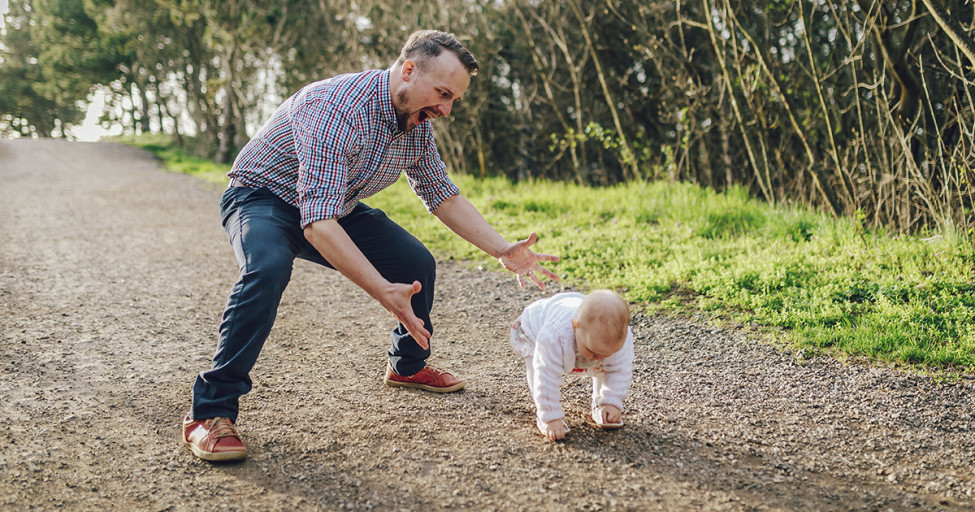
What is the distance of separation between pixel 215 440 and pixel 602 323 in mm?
1625

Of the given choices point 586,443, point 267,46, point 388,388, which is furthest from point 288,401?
point 267,46

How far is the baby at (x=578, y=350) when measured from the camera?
2.66 meters

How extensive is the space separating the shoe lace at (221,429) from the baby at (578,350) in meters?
1.28

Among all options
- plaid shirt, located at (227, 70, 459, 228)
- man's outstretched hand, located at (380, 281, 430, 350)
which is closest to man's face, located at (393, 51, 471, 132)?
plaid shirt, located at (227, 70, 459, 228)

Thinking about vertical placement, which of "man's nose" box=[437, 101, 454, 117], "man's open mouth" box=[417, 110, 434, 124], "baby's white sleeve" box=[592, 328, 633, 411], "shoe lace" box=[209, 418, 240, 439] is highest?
"man's nose" box=[437, 101, 454, 117]

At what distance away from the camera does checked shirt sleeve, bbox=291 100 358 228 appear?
2732 millimetres

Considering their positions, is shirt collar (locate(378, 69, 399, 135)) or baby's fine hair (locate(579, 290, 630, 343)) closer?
baby's fine hair (locate(579, 290, 630, 343))

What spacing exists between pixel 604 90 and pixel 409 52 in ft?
20.6

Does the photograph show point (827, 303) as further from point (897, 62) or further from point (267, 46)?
point (267, 46)

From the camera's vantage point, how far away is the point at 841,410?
3.24 metres

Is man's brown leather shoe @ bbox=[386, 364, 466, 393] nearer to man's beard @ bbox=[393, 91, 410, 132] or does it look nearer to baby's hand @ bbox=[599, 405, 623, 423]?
baby's hand @ bbox=[599, 405, 623, 423]

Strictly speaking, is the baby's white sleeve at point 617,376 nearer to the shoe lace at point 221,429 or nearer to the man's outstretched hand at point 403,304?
the man's outstretched hand at point 403,304

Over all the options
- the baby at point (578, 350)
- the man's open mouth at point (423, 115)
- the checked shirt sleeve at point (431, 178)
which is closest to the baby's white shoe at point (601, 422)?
the baby at point (578, 350)

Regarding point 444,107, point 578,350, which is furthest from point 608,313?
point 444,107
